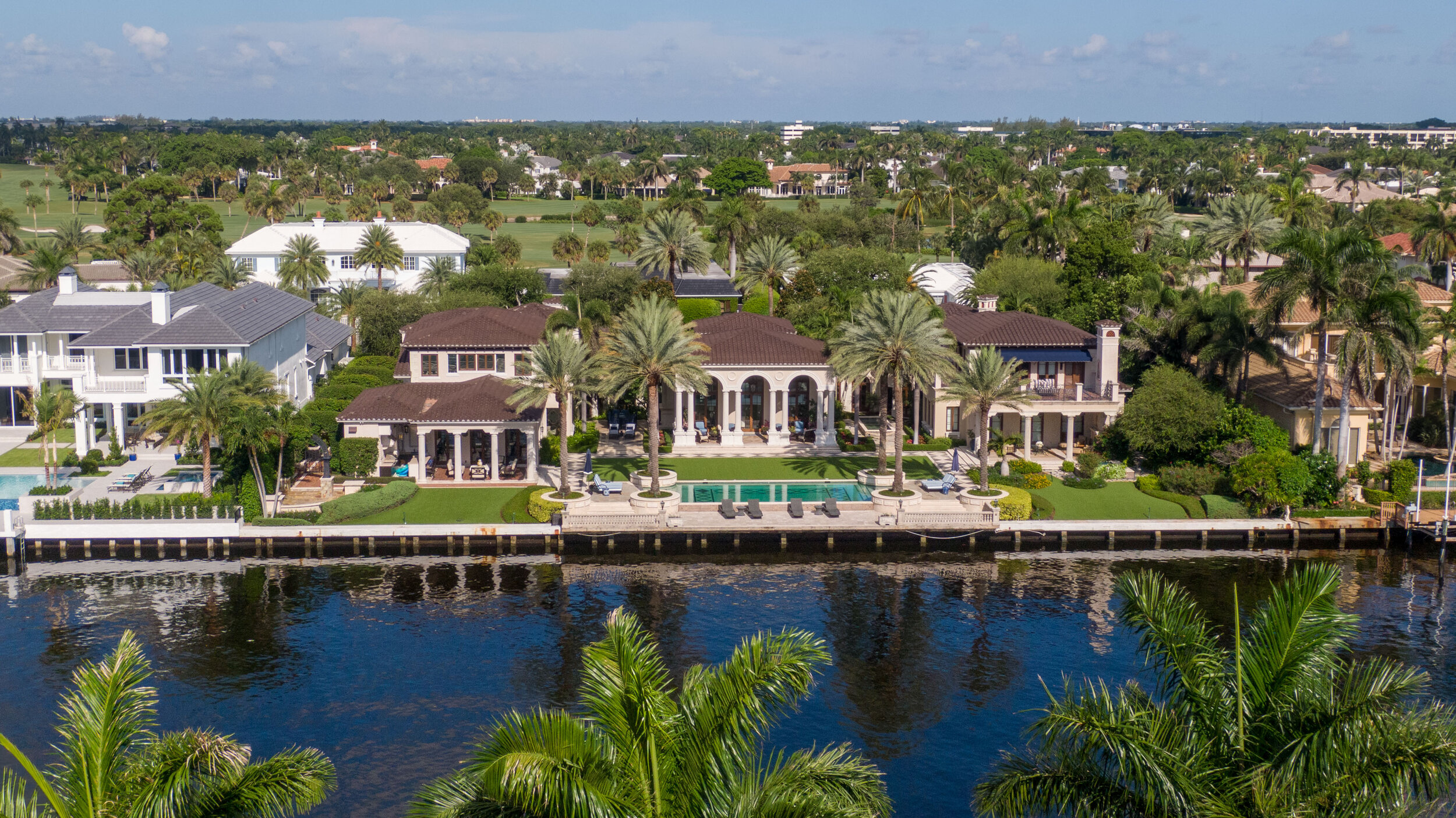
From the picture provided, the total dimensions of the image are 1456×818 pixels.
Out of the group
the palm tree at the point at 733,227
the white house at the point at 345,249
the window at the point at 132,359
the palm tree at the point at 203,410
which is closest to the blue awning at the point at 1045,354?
the palm tree at the point at 733,227

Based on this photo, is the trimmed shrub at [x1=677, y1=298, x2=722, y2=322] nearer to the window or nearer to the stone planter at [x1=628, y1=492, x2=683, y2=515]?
the stone planter at [x1=628, y1=492, x2=683, y2=515]

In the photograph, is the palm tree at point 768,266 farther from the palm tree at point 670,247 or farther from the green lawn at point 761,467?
the green lawn at point 761,467

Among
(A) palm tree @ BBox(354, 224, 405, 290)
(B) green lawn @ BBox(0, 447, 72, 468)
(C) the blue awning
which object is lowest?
(B) green lawn @ BBox(0, 447, 72, 468)

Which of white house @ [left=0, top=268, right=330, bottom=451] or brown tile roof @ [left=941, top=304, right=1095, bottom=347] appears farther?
brown tile roof @ [left=941, top=304, right=1095, bottom=347]

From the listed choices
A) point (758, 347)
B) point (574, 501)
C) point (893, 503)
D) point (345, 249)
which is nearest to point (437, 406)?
point (574, 501)

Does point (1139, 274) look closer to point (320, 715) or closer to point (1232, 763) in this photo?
point (320, 715)

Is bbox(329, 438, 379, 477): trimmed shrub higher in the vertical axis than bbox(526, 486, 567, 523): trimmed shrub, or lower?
higher

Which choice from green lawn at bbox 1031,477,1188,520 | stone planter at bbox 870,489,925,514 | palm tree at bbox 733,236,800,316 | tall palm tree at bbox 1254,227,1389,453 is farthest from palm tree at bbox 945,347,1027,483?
palm tree at bbox 733,236,800,316

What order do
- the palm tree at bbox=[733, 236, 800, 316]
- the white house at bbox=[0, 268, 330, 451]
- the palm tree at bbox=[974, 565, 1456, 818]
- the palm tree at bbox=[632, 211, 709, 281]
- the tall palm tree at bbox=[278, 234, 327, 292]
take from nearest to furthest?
the palm tree at bbox=[974, 565, 1456, 818] → the white house at bbox=[0, 268, 330, 451] → the palm tree at bbox=[632, 211, 709, 281] → the palm tree at bbox=[733, 236, 800, 316] → the tall palm tree at bbox=[278, 234, 327, 292]
